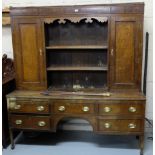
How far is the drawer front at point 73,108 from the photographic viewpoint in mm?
2609

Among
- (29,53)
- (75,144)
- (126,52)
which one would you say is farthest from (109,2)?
(75,144)

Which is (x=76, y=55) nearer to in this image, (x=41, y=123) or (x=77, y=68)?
(x=77, y=68)

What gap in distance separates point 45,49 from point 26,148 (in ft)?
4.15

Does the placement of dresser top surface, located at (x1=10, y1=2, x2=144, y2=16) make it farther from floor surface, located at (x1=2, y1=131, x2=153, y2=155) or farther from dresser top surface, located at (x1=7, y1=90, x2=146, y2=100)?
floor surface, located at (x1=2, y1=131, x2=153, y2=155)

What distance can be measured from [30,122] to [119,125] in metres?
1.05

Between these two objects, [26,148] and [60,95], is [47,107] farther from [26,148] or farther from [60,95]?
[26,148]

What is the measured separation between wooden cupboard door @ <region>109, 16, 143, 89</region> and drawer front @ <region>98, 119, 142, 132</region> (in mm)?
412

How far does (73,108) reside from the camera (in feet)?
8.64

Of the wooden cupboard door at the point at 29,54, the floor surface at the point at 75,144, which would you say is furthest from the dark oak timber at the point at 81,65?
the floor surface at the point at 75,144

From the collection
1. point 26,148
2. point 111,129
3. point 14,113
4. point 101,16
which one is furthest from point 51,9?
point 26,148

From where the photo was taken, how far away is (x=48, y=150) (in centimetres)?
A: 282

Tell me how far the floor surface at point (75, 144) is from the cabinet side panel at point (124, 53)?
84 cm

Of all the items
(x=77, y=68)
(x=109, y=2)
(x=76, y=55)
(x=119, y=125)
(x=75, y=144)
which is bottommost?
(x=75, y=144)

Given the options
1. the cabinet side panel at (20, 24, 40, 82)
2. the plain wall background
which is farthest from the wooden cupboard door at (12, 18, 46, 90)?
the plain wall background
